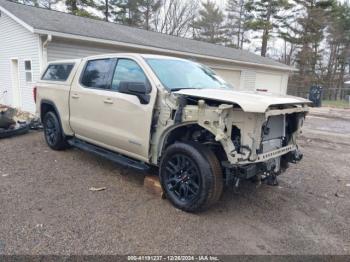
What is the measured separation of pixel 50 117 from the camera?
604 centimetres

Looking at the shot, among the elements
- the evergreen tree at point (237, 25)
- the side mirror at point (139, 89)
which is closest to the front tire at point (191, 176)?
the side mirror at point (139, 89)

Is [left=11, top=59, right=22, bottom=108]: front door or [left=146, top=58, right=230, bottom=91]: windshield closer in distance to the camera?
[left=146, top=58, right=230, bottom=91]: windshield

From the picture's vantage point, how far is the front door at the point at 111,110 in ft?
13.0

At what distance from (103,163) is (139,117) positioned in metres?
1.92

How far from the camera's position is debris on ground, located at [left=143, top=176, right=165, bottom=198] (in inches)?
160

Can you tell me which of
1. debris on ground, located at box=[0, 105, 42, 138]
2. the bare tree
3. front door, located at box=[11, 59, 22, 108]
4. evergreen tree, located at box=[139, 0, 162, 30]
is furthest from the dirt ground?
the bare tree

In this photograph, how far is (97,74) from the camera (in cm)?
480

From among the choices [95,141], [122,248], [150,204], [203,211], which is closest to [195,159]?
[203,211]

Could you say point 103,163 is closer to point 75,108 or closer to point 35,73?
point 75,108

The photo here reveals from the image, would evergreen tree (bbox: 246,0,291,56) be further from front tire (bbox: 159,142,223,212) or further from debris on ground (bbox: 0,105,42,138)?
front tire (bbox: 159,142,223,212)

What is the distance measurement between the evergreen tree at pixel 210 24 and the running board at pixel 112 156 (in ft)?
99.8

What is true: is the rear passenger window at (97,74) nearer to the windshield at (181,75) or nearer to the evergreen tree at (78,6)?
the windshield at (181,75)

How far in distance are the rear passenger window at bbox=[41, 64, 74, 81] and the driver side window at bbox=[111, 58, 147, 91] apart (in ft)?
4.95

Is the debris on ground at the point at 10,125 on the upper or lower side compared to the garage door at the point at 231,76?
lower
